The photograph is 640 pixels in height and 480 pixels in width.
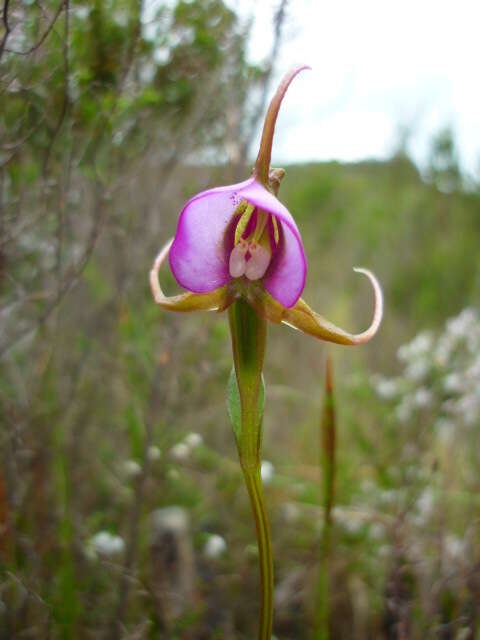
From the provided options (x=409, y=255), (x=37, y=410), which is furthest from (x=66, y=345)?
(x=409, y=255)

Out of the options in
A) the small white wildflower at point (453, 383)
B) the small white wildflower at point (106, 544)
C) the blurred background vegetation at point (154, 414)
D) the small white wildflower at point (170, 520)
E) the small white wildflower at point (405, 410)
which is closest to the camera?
the blurred background vegetation at point (154, 414)

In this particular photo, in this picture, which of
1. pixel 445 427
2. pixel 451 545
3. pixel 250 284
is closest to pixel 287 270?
pixel 250 284

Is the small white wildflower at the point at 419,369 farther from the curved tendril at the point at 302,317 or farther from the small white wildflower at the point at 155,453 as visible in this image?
the curved tendril at the point at 302,317

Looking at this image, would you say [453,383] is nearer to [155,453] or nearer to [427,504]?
[427,504]

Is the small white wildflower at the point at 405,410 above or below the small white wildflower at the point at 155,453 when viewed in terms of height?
below

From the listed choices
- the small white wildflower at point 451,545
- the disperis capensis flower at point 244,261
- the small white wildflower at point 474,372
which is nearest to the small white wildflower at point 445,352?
the small white wildflower at point 474,372

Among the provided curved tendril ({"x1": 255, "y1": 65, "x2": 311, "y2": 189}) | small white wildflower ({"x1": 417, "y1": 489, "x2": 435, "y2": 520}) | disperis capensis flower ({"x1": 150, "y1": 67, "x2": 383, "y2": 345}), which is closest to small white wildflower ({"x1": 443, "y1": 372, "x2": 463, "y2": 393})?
small white wildflower ({"x1": 417, "y1": 489, "x2": 435, "y2": 520})

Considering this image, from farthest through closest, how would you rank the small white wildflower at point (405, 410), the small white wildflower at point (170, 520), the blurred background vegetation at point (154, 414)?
the small white wildflower at point (405, 410) → the small white wildflower at point (170, 520) → the blurred background vegetation at point (154, 414)
